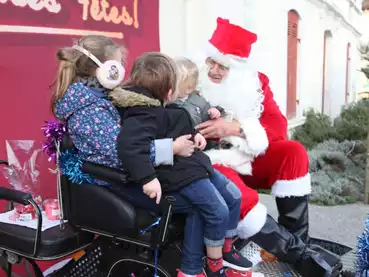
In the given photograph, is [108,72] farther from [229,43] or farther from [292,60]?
[292,60]

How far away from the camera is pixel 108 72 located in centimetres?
210

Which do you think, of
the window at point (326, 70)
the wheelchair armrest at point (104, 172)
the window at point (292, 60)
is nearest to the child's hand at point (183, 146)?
the wheelchair armrest at point (104, 172)

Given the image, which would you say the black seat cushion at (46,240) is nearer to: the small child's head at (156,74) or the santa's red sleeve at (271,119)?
the small child's head at (156,74)

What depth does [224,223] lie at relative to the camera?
215 cm

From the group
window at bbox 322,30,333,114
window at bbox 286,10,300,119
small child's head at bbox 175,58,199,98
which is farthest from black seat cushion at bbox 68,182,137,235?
window at bbox 322,30,333,114

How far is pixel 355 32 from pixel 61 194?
1312 cm

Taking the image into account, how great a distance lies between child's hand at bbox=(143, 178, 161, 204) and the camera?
6.44ft

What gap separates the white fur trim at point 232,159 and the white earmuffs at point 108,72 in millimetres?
Result: 914

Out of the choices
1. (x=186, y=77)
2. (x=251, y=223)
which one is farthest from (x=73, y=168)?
(x=251, y=223)

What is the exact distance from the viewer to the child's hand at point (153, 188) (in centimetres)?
196

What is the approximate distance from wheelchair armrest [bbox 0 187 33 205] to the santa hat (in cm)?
154

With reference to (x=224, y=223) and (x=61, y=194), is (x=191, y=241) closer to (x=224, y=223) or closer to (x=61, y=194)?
(x=224, y=223)

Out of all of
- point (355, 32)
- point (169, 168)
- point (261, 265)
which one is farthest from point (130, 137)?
point (355, 32)

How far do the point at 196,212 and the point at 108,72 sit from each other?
75cm
